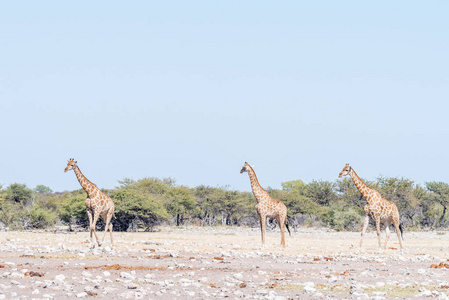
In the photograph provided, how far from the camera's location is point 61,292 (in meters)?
10.9

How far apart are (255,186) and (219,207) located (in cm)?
3083

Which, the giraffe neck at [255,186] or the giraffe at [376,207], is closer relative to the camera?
the giraffe at [376,207]

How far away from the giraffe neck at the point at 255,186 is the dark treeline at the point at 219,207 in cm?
1512

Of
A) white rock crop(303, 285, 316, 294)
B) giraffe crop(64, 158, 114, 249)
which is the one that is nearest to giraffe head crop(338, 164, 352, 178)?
giraffe crop(64, 158, 114, 249)

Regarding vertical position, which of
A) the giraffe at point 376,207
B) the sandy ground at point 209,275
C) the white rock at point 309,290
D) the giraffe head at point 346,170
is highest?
the giraffe head at point 346,170

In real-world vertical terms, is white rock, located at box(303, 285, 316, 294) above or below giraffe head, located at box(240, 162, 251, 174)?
below

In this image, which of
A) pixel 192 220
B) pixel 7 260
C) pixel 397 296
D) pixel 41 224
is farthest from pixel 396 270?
pixel 192 220

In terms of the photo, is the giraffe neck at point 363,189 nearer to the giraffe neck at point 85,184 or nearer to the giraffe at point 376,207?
the giraffe at point 376,207

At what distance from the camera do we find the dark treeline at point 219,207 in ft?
127

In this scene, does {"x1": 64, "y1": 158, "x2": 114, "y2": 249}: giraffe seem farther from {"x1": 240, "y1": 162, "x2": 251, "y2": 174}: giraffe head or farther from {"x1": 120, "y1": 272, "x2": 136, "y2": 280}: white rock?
{"x1": 120, "y1": 272, "x2": 136, "y2": 280}: white rock

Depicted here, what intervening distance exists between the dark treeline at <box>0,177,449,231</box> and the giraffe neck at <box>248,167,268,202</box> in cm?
1512

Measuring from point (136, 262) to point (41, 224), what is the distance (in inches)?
988

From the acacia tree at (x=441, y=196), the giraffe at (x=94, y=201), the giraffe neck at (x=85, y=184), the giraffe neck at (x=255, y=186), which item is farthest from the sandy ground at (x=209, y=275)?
the acacia tree at (x=441, y=196)

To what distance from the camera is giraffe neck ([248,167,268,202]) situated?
75.3 ft
